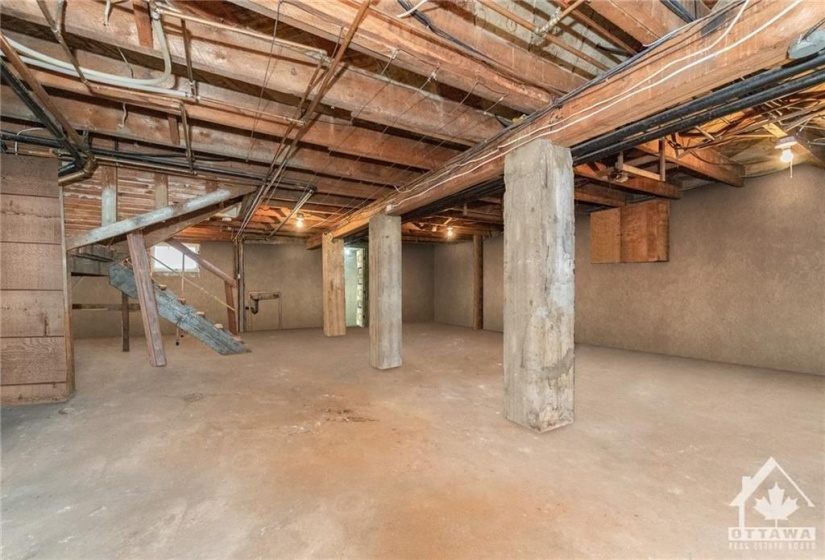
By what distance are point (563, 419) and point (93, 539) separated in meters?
2.55

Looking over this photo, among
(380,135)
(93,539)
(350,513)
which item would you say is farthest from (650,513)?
(380,135)

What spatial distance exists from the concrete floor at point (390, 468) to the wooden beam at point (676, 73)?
1.94 metres

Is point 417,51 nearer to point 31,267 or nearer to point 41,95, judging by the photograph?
point 41,95

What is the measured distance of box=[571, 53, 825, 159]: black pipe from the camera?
1.38m

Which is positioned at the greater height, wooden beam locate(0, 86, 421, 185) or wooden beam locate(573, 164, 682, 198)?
wooden beam locate(0, 86, 421, 185)

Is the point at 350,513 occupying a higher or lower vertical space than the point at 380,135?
lower

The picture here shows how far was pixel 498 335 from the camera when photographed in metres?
6.88

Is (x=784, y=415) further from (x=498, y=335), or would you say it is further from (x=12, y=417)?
(x=12, y=417)

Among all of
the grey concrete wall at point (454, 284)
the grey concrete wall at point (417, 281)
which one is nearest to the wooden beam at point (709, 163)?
the grey concrete wall at point (454, 284)

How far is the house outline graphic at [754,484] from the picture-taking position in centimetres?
151

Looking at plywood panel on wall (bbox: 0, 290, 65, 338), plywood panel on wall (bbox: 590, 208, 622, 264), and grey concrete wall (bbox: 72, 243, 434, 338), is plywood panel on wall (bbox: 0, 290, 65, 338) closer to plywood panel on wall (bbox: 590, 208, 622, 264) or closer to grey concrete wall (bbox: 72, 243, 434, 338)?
grey concrete wall (bbox: 72, 243, 434, 338)

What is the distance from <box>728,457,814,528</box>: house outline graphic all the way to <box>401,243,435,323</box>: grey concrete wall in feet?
25.0

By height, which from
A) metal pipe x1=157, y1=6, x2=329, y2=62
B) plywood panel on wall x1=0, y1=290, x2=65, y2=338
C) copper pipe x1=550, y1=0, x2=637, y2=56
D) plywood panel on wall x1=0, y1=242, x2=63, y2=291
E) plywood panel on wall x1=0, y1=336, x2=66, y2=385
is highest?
copper pipe x1=550, y1=0, x2=637, y2=56

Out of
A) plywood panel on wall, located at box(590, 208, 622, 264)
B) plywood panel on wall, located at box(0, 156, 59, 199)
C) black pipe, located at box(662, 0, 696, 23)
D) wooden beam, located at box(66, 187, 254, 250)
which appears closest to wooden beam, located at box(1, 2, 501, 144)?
black pipe, located at box(662, 0, 696, 23)
